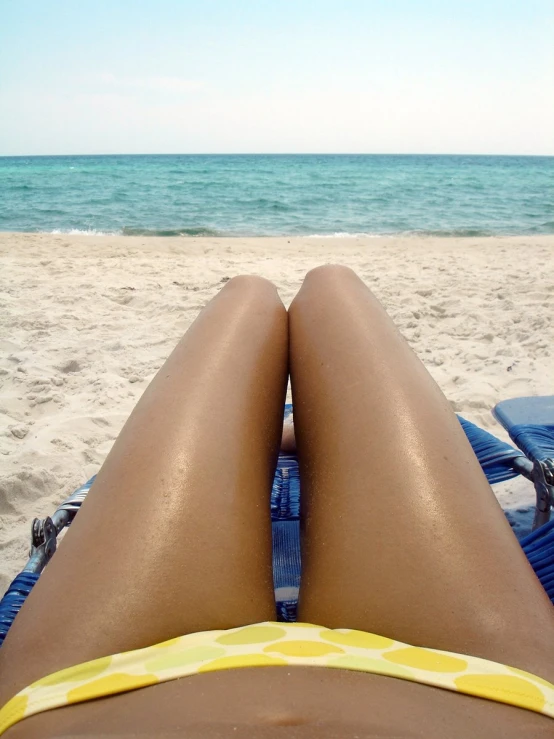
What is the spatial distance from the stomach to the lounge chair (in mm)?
474

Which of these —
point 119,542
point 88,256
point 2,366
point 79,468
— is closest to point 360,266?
point 88,256

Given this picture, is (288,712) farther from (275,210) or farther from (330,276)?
(275,210)

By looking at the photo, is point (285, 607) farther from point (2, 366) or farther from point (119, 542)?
point (2, 366)

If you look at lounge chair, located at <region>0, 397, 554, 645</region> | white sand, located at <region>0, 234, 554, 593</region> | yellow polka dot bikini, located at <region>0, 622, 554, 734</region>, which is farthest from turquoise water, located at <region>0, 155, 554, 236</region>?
yellow polka dot bikini, located at <region>0, 622, 554, 734</region>

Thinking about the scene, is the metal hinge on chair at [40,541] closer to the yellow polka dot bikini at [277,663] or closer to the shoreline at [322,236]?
the yellow polka dot bikini at [277,663]

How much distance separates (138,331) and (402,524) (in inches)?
101

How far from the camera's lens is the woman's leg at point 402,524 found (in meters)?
0.65

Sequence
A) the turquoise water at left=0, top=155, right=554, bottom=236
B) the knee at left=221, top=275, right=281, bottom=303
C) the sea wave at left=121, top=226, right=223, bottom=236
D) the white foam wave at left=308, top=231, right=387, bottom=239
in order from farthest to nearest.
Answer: the turquoise water at left=0, top=155, right=554, bottom=236 → the sea wave at left=121, top=226, right=223, bottom=236 → the white foam wave at left=308, top=231, right=387, bottom=239 → the knee at left=221, top=275, right=281, bottom=303

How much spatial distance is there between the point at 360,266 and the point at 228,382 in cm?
412

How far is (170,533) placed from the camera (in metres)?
0.73

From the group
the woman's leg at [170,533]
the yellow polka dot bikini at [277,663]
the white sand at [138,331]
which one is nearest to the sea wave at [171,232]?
the white sand at [138,331]

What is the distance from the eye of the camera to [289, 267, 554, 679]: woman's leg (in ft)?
2.13

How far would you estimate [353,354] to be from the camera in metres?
0.99

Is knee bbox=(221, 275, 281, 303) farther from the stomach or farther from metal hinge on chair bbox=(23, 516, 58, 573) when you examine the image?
the stomach
